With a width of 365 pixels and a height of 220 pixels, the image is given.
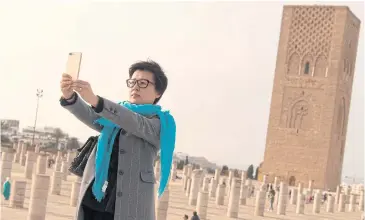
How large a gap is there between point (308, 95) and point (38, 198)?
89.1 feet

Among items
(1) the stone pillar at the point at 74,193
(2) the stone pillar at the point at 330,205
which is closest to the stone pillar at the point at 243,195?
(2) the stone pillar at the point at 330,205

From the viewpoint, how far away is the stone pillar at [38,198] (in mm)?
8539

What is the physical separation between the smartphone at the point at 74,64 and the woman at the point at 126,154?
52mm

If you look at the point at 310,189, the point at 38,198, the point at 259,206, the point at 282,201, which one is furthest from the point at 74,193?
the point at 310,189

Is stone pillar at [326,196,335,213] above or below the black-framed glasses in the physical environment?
below

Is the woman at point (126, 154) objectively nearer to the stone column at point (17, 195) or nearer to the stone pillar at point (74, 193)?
the stone column at point (17, 195)

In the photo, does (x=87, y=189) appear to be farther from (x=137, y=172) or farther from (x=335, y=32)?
(x=335, y=32)

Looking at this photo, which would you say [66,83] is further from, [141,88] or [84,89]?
[141,88]

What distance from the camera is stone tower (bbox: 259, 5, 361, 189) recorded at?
110 feet

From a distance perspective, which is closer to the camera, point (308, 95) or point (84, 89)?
point (84, 89)

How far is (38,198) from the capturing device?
8.59 m

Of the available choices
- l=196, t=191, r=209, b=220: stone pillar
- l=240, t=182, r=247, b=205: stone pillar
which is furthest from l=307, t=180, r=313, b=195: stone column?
l=196, t=191, r=209, b=220: stone pillar

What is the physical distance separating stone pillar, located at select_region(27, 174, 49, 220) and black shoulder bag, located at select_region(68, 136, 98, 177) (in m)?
6.50

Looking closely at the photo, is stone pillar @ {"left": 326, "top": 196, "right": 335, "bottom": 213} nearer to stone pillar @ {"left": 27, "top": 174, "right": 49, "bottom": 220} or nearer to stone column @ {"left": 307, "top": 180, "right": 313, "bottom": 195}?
stone column @ {"left": 307, "top": 180, "right": 313, "bottom": 195}
